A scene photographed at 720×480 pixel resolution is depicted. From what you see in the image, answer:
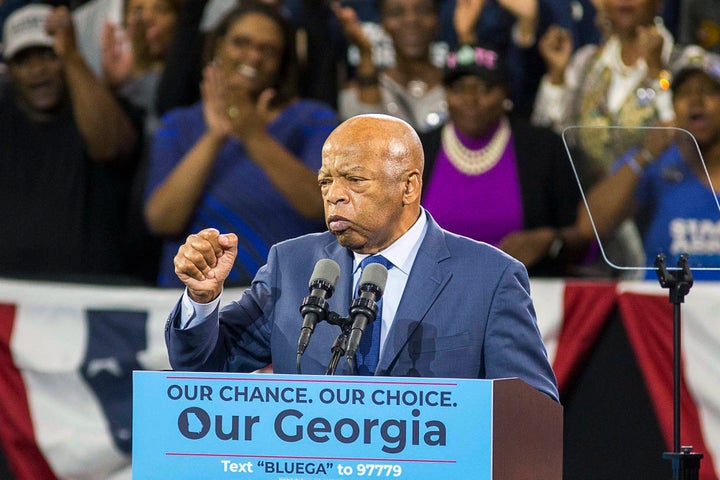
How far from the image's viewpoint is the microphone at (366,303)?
243 cm

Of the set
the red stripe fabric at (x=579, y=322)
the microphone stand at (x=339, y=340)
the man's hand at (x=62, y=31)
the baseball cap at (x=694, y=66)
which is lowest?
the microphone stand at (x=339, y=340)

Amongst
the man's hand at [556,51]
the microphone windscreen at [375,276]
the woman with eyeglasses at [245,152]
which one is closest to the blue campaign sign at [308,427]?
the microphone windscreen at [375,276]

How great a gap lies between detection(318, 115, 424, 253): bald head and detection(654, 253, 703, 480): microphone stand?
687 millimetres

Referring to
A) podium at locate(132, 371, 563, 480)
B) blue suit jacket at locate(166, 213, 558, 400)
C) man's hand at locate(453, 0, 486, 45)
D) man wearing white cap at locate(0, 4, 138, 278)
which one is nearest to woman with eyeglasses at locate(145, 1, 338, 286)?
man wearing white cap at locate(0, 4, 138, 278)

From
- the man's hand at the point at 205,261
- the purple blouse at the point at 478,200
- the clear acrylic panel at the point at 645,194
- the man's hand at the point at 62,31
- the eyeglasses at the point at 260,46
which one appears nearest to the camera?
the man's hand at the point at 205,261

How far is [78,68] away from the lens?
562 centimetres

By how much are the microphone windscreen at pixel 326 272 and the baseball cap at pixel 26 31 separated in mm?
3539

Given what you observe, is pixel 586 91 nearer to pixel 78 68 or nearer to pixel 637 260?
pixel 637 260

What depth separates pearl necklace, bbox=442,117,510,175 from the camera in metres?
5.17

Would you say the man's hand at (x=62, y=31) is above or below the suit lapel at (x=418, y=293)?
above

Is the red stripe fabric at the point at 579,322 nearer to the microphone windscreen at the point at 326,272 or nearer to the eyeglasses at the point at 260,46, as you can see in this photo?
the eyeglasses at the point at 260,46

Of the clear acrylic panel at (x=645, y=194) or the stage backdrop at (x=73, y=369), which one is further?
the stage backdrop at (x=73, y=369)

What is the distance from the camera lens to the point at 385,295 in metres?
2.87

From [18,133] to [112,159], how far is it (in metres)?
0.43
